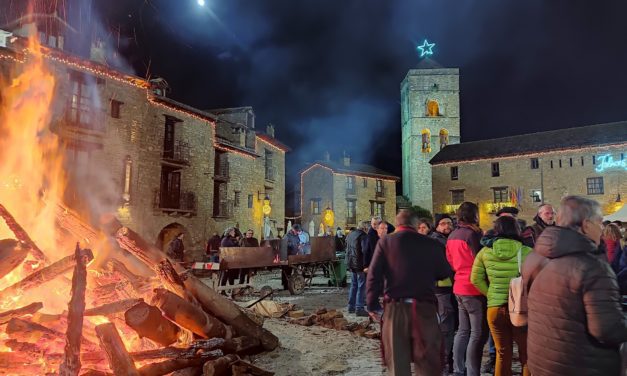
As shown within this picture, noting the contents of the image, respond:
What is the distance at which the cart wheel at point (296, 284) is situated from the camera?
14.8 meters

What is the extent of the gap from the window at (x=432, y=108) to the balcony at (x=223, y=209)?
3571 centimetres

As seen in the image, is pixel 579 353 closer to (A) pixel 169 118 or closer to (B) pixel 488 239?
(B) pixel 488 239

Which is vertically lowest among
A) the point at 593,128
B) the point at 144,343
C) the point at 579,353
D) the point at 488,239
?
the point at 144,343

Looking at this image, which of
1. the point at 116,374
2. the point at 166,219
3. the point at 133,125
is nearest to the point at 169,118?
the point at 133,125

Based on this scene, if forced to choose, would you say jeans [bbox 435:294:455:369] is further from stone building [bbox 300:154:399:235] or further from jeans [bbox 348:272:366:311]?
stone building [bbox 300:154:399:235]

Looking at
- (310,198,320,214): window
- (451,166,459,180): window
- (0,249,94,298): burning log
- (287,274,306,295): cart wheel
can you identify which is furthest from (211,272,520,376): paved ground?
(451,166,459,180): window

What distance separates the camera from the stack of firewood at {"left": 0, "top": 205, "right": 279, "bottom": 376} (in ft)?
16.4

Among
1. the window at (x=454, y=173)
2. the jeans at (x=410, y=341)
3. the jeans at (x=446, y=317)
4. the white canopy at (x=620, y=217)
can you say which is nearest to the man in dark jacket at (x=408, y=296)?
the jeans at (x=410, y=341)

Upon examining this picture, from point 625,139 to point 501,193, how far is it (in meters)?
11.1

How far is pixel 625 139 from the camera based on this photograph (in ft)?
122

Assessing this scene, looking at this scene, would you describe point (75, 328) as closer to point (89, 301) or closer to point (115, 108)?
point (89, 301)

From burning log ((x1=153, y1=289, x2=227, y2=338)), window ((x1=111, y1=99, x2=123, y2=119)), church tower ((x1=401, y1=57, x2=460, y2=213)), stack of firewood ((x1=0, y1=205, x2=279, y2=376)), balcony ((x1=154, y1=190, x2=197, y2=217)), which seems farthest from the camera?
church tower ((x1=401, y1=57, x2=460, y2=213))

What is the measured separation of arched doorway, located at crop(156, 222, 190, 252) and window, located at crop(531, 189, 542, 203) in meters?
32.7

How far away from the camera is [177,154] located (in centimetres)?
2575
